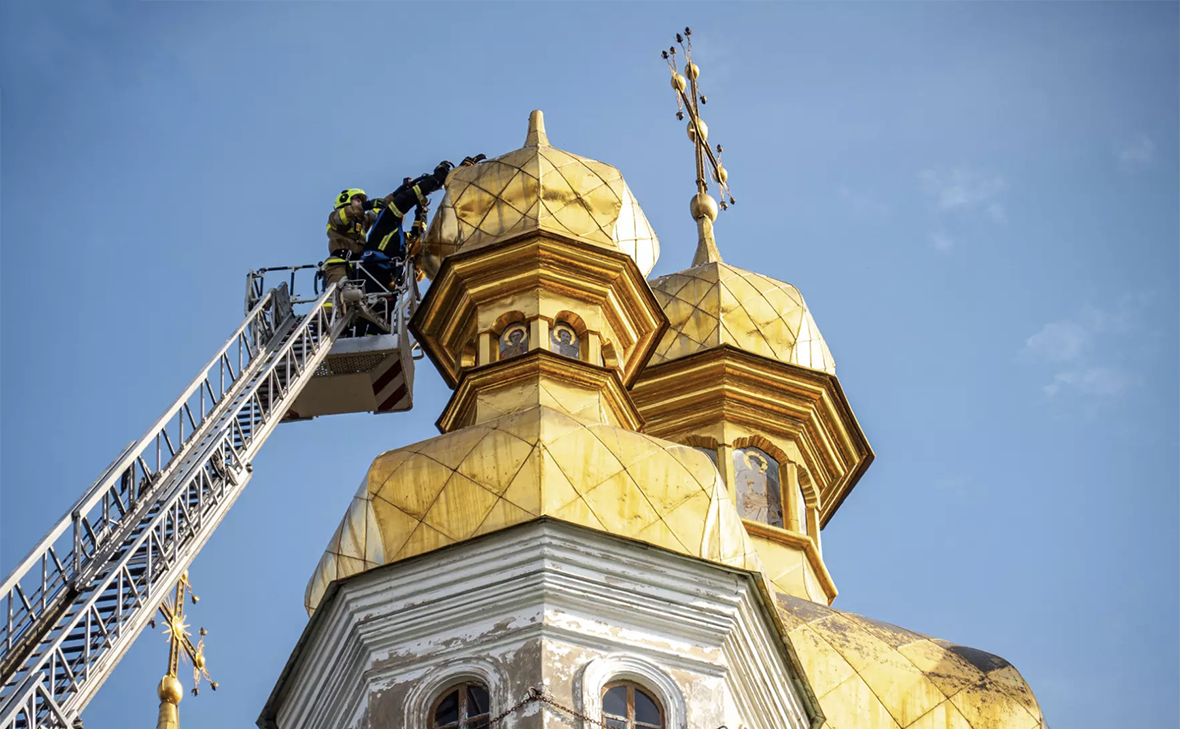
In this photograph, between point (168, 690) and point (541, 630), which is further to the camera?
Answer: point (168, 690)

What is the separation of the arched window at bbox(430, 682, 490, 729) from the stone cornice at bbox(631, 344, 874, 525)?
25.5ft

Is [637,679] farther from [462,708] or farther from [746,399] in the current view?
[746,399]

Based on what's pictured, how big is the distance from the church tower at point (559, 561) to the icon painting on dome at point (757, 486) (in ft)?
7.05

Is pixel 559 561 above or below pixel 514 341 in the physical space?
below

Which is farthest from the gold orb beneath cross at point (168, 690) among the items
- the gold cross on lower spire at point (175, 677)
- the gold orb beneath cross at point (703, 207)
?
the gold orb beneath cross at point (703, 207)

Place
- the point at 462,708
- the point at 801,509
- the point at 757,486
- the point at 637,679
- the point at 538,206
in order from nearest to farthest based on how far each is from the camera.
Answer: the point at 462,708
the point at 637,679
the point at 538,206
the point at 757,486
the point at 801,509

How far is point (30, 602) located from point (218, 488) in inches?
115

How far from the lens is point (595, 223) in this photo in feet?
90.2

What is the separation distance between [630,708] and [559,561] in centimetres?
117

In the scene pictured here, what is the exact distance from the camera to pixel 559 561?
23.2 metres

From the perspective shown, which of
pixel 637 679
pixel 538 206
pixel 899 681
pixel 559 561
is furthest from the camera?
pixel 538 206

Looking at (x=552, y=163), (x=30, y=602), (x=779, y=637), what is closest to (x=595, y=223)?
(x=552, y=163)

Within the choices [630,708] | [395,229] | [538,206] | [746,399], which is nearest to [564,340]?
[538,206]

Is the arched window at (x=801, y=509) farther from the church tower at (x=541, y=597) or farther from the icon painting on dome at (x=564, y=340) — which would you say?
the church tower at (x=541, y=597)
